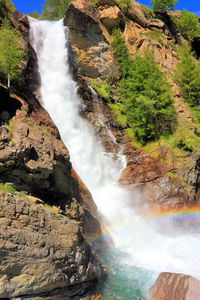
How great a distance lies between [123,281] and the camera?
948 cm

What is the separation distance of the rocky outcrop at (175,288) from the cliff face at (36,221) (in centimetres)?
247

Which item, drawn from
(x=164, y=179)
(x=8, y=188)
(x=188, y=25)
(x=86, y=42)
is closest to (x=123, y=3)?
(x=86, y=42)

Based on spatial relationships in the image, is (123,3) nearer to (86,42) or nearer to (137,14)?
(137,14)

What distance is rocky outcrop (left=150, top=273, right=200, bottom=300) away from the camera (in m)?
6.95

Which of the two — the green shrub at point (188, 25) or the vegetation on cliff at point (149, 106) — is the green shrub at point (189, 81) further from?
the green shrub at point (188, 25)

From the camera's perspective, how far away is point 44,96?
936 inches

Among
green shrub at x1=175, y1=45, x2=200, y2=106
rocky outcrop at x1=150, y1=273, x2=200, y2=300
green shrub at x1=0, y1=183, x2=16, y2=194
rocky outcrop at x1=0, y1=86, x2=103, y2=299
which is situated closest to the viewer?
rocky outcrop at x1=0, y1=86, x2=103, y2=299

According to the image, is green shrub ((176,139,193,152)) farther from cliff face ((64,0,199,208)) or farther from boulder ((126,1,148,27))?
boulder ((126,1,148,27))

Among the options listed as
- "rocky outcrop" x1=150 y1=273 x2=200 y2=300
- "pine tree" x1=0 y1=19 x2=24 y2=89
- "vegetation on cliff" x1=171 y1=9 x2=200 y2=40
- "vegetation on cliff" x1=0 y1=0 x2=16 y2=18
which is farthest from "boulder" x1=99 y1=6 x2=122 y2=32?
"rocky outcrop" x1=150 y1=273 x2=200 y2=300

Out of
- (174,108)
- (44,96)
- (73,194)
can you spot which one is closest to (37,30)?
(44,96)

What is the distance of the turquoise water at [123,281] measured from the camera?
332 inches

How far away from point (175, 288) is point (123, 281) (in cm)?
287

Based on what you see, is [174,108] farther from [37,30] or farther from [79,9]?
[37,30]

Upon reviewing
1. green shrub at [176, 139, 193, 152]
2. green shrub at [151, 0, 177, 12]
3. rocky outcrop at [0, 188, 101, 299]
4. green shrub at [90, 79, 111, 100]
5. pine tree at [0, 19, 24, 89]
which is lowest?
rocky outcrop at [0, 188, 101, 299]
